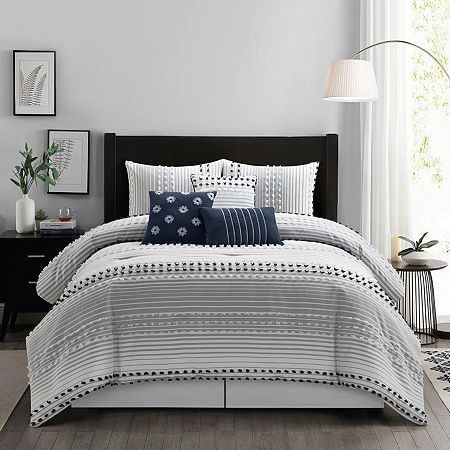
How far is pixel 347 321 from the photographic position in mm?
3637

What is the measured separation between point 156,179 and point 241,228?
3.46ft

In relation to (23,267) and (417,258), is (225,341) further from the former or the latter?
(23,267)

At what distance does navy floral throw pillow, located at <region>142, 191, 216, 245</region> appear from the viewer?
4707 mm

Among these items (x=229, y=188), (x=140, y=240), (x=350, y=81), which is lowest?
(x=140, y=240)

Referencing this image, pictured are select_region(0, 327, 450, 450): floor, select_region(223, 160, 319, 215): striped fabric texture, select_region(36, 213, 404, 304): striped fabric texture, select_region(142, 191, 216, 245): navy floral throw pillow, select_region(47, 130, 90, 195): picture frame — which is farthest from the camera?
select_region(47, 130, 90, 195): picture frame

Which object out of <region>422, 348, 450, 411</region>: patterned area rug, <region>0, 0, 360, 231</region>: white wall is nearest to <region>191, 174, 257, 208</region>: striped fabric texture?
<region>0, 0, 360, 231</region>: white wall

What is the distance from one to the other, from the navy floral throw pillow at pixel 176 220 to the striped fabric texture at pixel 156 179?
0.52 metres

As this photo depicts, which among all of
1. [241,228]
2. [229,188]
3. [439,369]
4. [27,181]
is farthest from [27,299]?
[439,369]

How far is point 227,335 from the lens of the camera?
3646mm

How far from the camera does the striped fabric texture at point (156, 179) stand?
5.45 metres

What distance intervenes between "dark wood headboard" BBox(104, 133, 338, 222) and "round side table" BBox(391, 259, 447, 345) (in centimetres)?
67

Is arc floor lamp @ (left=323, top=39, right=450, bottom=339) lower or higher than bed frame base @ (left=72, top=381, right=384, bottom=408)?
higher

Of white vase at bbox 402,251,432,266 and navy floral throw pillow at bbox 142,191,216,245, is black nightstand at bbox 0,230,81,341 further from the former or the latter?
white vase at bbox 402,251,432,266

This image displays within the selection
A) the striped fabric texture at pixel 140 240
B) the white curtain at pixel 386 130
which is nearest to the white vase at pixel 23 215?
the striped fabric texture at pixel 140 240
